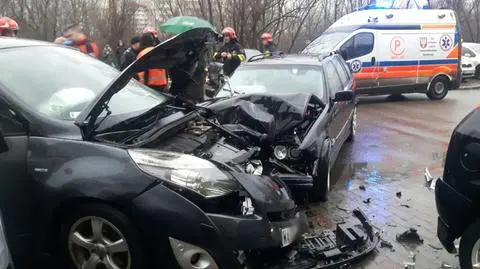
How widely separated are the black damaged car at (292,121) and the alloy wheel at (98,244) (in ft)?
4.32

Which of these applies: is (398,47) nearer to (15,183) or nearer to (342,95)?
(342,95)

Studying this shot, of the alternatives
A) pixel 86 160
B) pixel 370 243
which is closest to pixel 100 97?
pixel 86 160

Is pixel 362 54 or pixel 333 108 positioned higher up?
pixel 333 108

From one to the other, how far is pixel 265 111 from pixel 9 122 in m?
2.77

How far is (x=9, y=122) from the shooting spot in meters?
3.22

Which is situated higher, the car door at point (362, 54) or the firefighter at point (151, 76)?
the firefighter at point (151, 76)

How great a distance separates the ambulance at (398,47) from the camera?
13796mm

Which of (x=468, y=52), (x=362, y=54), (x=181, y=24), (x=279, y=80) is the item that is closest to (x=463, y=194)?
(x=279, y=80)

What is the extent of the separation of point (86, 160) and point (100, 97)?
47 cm

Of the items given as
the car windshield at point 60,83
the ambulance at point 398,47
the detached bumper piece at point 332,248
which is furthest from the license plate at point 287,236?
the ambulance at point 398,47

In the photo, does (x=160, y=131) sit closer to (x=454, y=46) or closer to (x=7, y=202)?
(x=7, y=202)

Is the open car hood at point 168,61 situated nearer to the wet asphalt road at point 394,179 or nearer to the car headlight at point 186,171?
the car headlight at point 186,171

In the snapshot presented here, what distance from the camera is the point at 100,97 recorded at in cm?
331

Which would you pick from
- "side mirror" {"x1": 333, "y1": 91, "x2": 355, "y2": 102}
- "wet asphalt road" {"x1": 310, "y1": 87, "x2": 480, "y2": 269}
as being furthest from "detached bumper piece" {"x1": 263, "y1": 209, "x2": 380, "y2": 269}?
"side mirror" {"x1": 333, "y1": 91, "x2": 355, "y2": 102}
